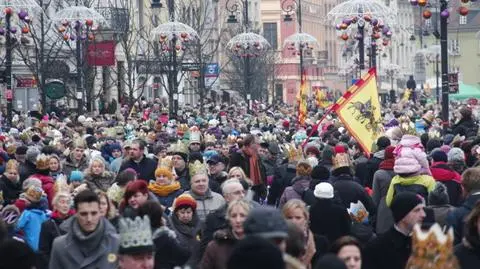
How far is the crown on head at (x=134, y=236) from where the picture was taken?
952 cm

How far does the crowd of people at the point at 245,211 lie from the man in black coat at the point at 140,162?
0.05ft

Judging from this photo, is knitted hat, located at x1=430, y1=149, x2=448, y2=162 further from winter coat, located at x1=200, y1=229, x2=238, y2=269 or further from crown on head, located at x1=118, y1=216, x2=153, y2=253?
crown on head, located at x1=118, y1=216, x2=153, y2=253

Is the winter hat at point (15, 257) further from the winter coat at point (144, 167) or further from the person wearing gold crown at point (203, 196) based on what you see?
the winter coat at point (144, 167)

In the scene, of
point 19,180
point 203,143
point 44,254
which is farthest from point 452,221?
point 203,143

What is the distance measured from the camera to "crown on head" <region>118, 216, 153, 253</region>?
9523 millimetres

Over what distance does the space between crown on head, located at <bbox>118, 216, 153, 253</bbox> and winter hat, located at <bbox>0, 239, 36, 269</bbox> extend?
0.72 m

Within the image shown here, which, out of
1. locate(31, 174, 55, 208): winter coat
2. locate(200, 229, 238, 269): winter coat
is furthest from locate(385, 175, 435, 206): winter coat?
locate(200, 229, 238, 269): winter coat

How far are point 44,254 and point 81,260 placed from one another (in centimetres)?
214

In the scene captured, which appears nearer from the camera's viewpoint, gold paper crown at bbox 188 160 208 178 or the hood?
Result: gold paper crown at bbox 188 160 208 178

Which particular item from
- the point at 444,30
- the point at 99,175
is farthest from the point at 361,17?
the point at 99,175

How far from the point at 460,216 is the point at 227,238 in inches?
87.3

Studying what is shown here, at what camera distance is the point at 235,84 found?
264ft

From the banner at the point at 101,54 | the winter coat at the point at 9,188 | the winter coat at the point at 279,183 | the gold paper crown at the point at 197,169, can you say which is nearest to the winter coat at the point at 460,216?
the gold paper crown at the point at 197,169

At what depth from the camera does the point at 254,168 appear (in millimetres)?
21562
